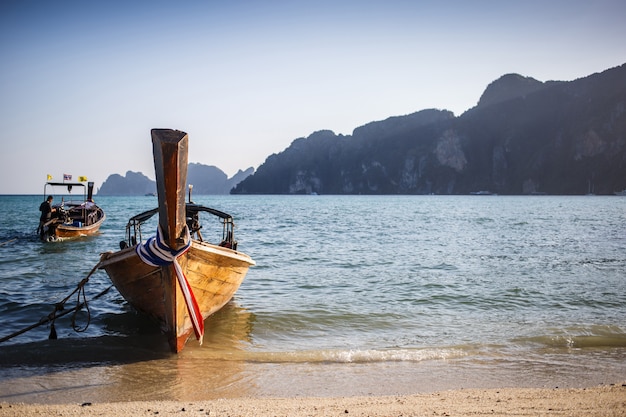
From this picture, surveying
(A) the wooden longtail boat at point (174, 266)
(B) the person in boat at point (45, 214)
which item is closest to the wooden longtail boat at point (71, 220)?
(B) the person in boat at point (45, 214)

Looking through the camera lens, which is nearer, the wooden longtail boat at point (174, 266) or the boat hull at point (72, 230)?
the wooden longtail boat at point (174, 266)

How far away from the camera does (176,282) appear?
23.4 feet

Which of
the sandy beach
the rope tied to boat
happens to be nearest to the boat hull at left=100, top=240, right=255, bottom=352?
the rope tied to boat

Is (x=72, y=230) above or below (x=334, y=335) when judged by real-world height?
above

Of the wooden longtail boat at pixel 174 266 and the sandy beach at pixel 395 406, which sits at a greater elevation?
the wooden longtail boat at pixel 174 266

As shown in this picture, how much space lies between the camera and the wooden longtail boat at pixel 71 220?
25469mm

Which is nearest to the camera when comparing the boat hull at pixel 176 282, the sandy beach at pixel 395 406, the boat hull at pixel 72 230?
the sandy beach at pixel 395 406

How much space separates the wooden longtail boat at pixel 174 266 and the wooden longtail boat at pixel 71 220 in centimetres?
1919

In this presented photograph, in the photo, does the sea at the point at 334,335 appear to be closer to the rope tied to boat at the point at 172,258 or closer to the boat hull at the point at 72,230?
the rope tied to boat at the point at 172,258

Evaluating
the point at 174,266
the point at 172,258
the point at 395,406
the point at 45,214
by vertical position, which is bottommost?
the point at 395,406

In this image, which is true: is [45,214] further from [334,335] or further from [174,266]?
[174,266]

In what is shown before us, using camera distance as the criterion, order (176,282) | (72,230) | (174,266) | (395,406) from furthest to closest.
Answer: (72,230), (176,282), (174,266), (395,406)

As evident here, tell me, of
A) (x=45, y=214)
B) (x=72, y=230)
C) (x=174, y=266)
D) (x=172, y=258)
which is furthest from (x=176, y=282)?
(x=72, y=230)

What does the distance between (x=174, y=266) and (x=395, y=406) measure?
149 inches
